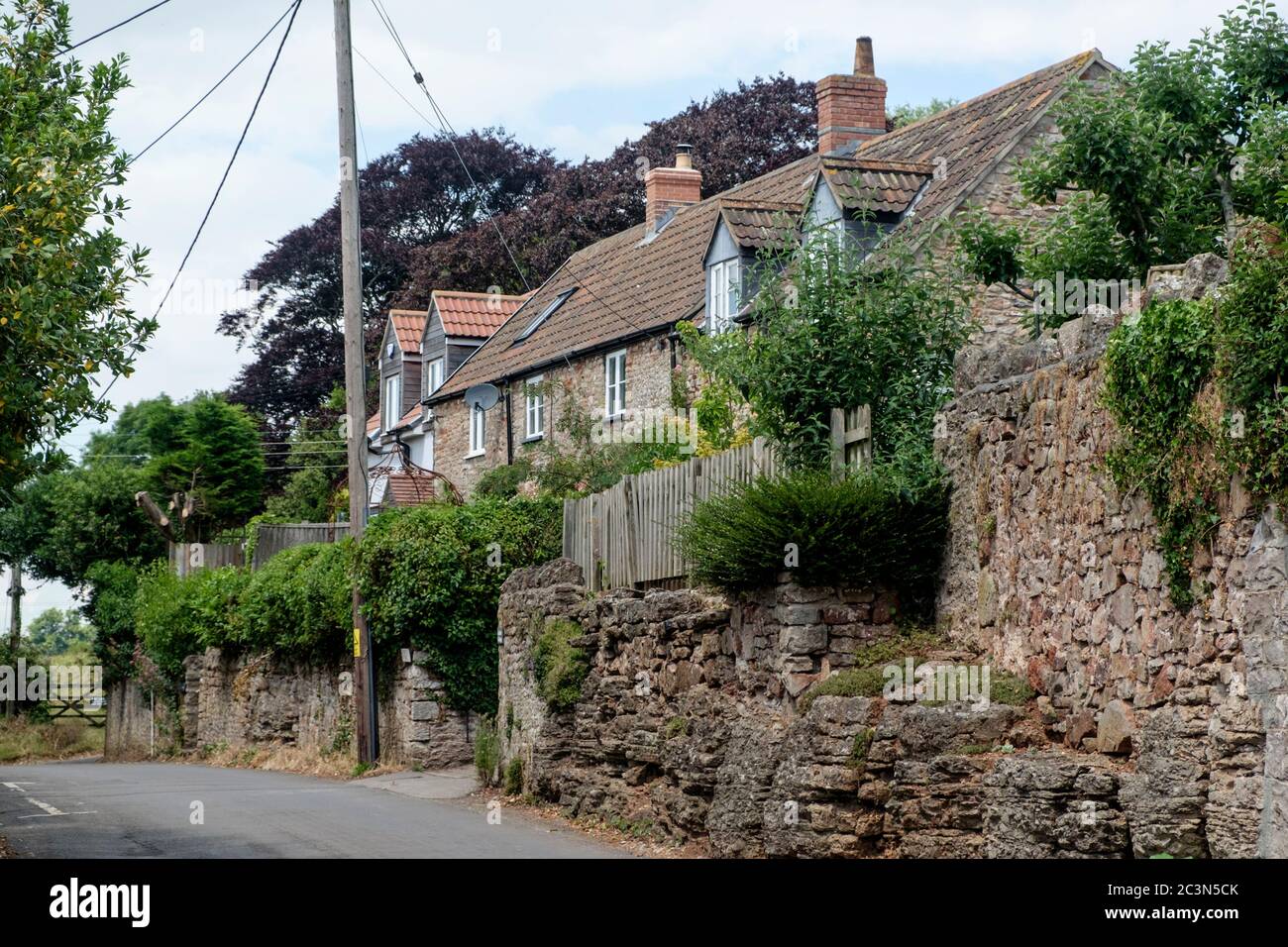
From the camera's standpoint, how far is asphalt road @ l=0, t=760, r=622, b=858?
13.7m

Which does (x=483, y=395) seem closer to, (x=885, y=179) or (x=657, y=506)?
(x=885, y=179)

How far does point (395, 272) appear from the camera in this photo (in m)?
49.0

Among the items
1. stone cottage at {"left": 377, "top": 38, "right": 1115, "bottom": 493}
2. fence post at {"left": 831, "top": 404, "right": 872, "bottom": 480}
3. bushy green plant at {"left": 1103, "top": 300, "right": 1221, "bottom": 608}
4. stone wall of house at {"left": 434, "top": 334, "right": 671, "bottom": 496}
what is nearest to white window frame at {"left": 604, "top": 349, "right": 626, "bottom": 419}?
stone cottage at {"left": 377, "top": 38, "right": 1115, "bottom": 493}

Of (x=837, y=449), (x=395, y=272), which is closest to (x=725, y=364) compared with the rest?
(x=837, y=449)

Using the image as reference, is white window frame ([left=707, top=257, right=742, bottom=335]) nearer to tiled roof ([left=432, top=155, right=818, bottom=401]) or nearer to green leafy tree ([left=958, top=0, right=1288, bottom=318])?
tiled roof ([left=432, top=155, right=818, bottom=401])

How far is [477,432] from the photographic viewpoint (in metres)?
33.8

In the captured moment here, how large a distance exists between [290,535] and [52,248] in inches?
858

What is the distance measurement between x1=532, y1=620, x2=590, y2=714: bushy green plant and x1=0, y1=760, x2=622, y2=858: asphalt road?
4.43 ft

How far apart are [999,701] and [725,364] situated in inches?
189

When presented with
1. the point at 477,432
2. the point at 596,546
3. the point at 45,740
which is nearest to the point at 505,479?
the point at 477,432

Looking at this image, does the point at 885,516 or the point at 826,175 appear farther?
the point at 826,175

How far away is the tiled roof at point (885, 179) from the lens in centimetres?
2042

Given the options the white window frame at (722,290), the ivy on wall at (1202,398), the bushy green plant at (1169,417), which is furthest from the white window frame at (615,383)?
the bushy green plant at (1169,417)

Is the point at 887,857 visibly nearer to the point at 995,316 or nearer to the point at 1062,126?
the point at 1062,126
